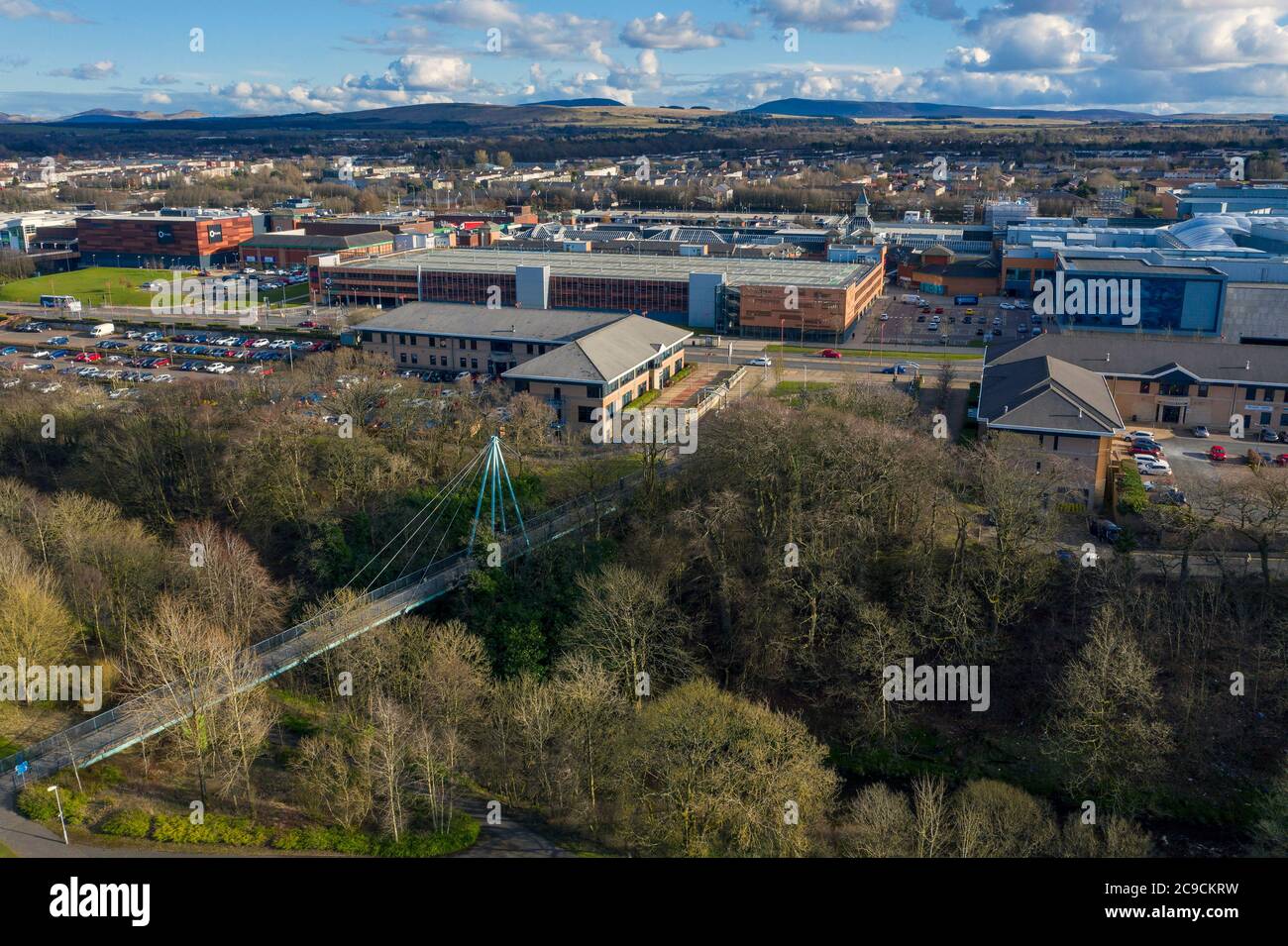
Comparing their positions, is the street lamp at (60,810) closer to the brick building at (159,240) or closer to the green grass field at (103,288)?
the green grass field at (103,288)

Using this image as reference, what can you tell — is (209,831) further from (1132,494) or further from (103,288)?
(103,288)

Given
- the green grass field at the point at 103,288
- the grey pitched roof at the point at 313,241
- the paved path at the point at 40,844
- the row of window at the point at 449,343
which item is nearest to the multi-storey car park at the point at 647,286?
the green grass field at the point at 103,288

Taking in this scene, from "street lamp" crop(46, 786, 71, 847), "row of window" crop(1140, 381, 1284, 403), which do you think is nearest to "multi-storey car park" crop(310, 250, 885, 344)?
"row of window" crop(1140, 381, 1284, 403)

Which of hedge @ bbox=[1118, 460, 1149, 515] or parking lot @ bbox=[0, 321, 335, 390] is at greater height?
parking lot @ bbox=[0, 321, 335, 390]

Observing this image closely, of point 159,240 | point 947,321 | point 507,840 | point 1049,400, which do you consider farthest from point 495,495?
point 159,240

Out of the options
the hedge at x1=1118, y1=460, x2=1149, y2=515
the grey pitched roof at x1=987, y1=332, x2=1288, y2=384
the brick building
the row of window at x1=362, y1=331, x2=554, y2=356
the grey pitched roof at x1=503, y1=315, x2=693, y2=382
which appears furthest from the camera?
the brick building

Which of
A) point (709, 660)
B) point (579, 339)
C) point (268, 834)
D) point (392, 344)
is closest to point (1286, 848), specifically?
point (709, 660)

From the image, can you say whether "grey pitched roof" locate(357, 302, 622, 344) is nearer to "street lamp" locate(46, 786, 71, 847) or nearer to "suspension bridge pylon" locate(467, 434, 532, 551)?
"suspension bridge pylon" locate(467, 434, 532, 551)

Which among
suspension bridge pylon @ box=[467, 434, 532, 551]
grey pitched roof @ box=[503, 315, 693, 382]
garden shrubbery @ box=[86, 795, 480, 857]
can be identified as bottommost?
garden shrubbery @ box=[86, 795, 480, 857]

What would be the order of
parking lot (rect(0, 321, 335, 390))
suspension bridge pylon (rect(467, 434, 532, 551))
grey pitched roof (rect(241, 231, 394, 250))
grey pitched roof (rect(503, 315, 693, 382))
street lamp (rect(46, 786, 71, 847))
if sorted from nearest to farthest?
street lamp (rect(46, 786, 71, 847)) → suspension bridge pylon (rect(467, 434, 532, 551)) → grey pitched roof (rect(503, 315, 693, 382)) → parking lot (rect(0, 321, 335, 390)) → grey pitched roof (rect(241, 231, 394, 250))
